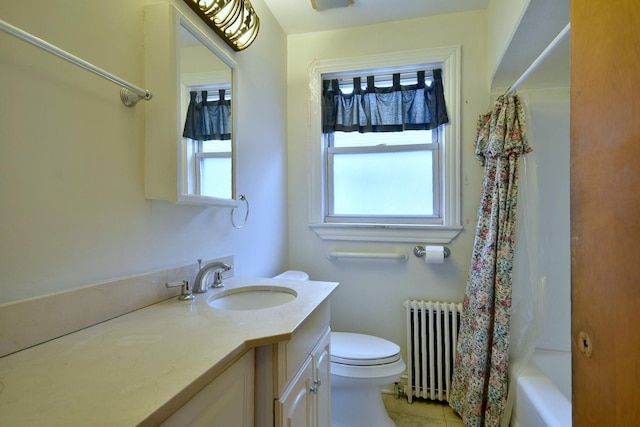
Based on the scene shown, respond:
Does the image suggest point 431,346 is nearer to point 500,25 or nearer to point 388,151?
point 388,151

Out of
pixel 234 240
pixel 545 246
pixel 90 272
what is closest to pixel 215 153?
pixel 234 240

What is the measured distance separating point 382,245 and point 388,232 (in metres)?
0.10

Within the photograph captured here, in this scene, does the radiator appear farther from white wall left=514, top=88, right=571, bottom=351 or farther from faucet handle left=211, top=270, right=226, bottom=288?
faucet handle left=211, top=270, right=226, bottom=288

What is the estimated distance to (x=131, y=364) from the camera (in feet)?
1.97

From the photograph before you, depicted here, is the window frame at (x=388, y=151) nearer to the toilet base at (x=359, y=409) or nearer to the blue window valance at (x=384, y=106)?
the blue window valance at (x=384, y=106)

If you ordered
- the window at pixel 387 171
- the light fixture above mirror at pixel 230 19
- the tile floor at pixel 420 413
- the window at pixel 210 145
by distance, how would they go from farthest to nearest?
the window at pixel 387 171, the tile floor at pixel 420 413, the light fixture above mirror at pixel 230 19, the window at pixel 210 145

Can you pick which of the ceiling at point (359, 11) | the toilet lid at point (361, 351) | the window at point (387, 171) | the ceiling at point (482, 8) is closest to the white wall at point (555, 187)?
the ceiling at point (482, 8)

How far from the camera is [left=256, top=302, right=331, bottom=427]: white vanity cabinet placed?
82 centimetres

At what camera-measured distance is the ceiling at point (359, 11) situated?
6.07 feet

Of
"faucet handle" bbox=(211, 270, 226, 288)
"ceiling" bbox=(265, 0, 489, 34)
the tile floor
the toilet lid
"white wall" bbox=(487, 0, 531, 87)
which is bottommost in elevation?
the tile floor

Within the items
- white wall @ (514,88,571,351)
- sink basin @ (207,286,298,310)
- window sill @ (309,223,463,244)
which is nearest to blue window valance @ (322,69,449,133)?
white wall @ (514,88,571,351)

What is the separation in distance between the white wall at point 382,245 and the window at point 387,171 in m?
0.06

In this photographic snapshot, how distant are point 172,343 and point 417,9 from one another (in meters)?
2.21

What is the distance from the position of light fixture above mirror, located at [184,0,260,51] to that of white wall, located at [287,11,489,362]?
29.7 inches
